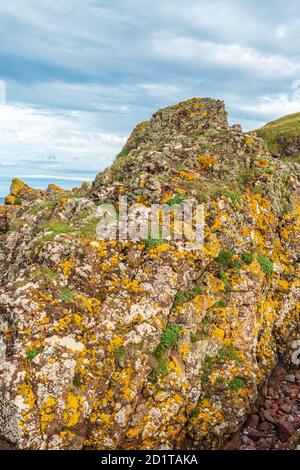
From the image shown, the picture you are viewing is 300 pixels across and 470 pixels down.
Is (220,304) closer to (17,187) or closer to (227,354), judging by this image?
(227,354)

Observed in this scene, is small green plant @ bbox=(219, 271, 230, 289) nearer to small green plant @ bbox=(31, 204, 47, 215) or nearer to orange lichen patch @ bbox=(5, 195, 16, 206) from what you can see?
small green plant @ bbox=(31, 204, 47, 215)

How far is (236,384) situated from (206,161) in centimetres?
1145

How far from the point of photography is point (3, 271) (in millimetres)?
Result: 15734

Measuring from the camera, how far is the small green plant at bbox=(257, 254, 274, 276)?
15648mm

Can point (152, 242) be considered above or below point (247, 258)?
above

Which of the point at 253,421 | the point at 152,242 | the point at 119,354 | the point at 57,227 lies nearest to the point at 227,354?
the point at 253,421

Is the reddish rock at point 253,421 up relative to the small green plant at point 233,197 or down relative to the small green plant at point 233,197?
down

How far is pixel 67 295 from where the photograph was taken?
40.0 ft

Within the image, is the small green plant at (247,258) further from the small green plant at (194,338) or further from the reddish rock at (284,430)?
the reddish rock at (284,430)

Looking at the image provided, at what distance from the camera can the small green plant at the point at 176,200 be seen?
15680 millimetres

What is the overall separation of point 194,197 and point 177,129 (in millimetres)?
11002

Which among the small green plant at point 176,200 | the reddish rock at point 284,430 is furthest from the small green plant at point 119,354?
the small green plant at point 176,200

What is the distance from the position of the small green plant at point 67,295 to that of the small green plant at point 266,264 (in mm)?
8435
